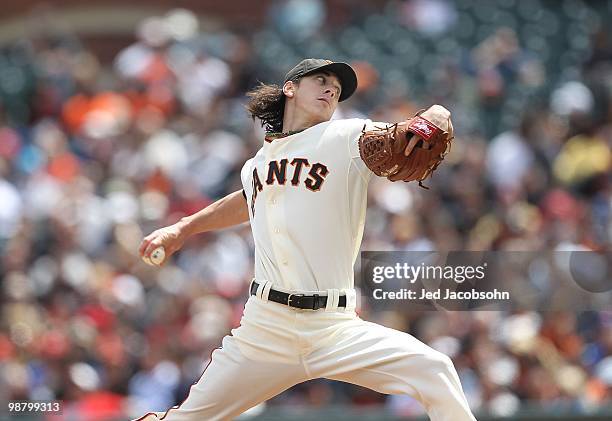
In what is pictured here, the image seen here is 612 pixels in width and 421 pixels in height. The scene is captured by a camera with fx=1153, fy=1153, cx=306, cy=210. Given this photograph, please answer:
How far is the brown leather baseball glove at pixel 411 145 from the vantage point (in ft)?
13.9

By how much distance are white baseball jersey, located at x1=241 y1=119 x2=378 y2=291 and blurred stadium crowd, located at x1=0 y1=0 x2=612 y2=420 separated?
2.99 metres

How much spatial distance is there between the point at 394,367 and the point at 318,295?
1.32 feet

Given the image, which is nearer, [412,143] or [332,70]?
[412,143]

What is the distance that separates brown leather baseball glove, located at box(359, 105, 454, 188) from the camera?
4230 mm

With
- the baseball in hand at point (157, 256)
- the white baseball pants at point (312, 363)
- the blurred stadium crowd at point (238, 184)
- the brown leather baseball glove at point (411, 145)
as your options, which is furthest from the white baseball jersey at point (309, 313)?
the blurred stadium crowd at point (238, 184)

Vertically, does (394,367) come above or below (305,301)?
below

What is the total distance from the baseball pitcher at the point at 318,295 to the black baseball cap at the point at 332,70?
250 millimetres

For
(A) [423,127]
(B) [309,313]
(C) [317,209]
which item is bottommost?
(B) [309,313]

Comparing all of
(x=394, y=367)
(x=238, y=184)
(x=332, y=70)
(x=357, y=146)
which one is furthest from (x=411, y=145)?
(x=238, y=184)

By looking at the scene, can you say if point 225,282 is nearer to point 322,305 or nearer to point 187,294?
point 187,294

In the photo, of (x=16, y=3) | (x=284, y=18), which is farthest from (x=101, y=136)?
(x=16, y=3)

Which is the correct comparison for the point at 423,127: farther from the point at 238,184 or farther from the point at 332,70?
the point at 238,184

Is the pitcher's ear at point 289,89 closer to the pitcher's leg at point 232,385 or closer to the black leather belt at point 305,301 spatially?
the black leather belt at point 305,301

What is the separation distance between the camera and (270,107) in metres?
4.99
